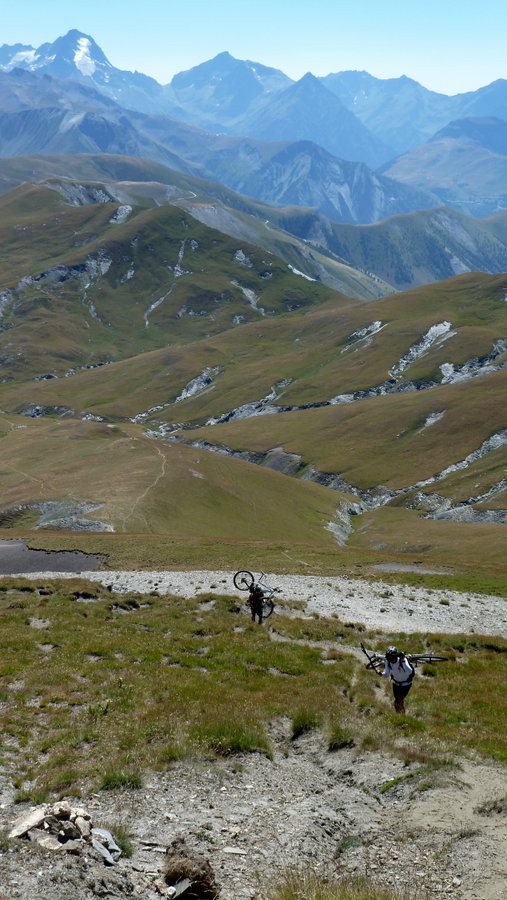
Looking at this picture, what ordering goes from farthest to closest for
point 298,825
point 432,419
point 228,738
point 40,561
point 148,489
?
point 432,419 → point 148,489 → point 40,561 → point 228,738 → point 298,825

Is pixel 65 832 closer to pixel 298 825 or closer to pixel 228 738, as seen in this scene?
pixel 298 825

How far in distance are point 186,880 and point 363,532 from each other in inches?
4563

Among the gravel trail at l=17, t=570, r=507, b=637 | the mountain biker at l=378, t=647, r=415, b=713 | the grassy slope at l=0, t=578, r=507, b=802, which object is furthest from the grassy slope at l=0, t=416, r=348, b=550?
the mountain biker at l=378, t=647, r=415, b=713

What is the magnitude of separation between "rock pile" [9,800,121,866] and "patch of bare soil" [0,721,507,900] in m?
0.24

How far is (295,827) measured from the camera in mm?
15594

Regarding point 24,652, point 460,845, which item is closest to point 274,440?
point 24,652

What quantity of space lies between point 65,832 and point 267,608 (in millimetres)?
27443

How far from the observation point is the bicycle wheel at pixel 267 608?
39.4m

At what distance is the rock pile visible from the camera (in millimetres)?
13156

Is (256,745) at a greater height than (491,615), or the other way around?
(256,745)

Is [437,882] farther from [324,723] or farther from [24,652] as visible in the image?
[24,652]

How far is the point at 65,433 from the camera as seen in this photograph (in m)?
147

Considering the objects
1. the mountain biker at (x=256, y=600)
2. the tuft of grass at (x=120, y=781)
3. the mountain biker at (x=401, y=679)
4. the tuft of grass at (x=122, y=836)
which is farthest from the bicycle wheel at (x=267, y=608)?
the tuft of grass at (x=122, y=836)

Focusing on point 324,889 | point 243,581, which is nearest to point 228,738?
point 324,889
